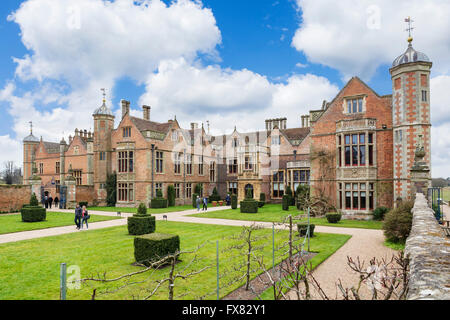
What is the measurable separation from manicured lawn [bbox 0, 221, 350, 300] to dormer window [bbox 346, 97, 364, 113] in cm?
1210

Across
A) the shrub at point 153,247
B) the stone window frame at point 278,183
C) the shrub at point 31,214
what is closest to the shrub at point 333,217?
the shrub at point 153,247

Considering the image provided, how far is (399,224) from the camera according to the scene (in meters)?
13.5

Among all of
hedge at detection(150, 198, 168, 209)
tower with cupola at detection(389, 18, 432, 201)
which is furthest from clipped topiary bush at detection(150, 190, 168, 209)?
tower with cupola at detection(389, 18, 432, 201)

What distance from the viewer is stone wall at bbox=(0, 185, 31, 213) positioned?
96.6 ft

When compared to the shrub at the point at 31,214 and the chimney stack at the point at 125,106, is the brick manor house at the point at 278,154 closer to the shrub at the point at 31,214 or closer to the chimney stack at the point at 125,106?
the chimney stack at the point at 125,106

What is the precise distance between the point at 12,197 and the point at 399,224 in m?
34.0

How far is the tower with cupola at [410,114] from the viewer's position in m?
20.6

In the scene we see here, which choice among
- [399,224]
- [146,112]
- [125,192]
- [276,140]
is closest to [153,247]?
[399,224]

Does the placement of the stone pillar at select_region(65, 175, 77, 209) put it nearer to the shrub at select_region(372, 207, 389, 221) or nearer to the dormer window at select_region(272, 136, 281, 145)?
the dormer window at select_region(272, 136, 281, 145)

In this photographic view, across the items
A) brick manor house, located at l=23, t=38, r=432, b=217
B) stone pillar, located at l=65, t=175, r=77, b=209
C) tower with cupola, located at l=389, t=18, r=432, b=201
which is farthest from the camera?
stone pillar, located at l=65, t=175, r=77, b=209

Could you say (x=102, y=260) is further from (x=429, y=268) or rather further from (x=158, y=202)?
(x=158, y=202)

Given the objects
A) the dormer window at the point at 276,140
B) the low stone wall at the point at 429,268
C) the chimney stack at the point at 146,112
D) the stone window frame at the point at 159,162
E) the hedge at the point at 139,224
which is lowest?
the hedge at the point at 139,224

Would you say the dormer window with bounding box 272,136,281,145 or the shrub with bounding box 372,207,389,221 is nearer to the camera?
the shrub with bounding box 372,207,389,221

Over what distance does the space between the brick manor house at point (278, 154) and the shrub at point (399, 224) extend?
3870mm
